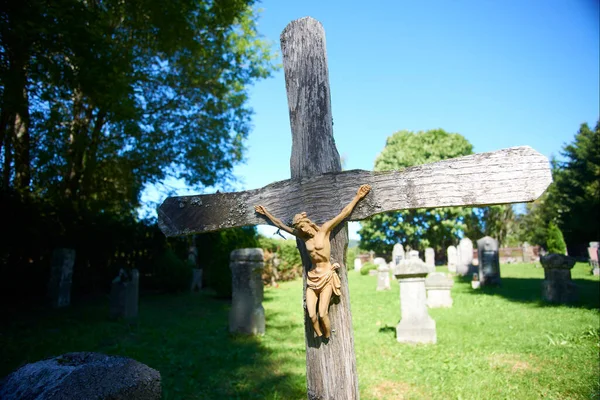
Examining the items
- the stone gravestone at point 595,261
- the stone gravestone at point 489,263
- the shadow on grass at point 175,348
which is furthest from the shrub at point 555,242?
the shadow on grass at point 175,348

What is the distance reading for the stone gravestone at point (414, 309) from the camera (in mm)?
6645

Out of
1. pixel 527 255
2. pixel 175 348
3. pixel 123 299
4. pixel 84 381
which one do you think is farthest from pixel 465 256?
pixel 84 381

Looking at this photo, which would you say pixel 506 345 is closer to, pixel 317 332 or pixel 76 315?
pixel 317 332

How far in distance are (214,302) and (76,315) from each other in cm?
431

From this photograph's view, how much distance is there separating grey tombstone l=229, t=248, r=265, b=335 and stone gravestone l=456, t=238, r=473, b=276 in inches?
556

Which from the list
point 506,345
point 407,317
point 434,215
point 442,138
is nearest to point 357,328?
point 407,317

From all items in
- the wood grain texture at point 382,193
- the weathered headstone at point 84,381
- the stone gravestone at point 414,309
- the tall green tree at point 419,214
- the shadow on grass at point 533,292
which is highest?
the tall green tree at point 419,214

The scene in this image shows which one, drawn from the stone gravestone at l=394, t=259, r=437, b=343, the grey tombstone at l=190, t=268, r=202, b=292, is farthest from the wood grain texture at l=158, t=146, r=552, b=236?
the grey tombstone at l=190, t=268, r=202, b=292

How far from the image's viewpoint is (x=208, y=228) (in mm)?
2512

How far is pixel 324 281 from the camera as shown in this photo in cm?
204

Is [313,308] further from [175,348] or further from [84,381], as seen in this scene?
[175,348]

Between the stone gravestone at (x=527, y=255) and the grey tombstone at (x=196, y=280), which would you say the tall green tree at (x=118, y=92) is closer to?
the grey tombstone at (x=196, y=280)

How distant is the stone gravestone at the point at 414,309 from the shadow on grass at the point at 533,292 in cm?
499

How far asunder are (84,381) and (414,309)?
5916 millimetres
